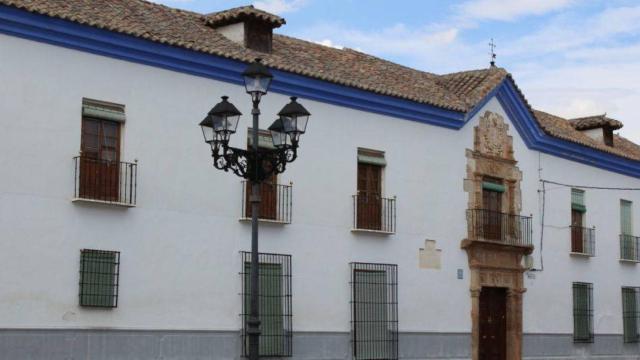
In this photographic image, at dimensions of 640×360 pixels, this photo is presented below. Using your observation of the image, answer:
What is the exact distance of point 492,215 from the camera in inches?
779

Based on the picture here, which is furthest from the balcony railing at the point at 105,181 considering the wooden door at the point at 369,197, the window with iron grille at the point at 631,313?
the window with iron grille at the point at 631,313

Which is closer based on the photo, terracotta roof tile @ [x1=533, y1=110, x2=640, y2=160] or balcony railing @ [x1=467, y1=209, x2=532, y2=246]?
balcony railing @ [x1=467, y1=209, x2=532, y2=246]

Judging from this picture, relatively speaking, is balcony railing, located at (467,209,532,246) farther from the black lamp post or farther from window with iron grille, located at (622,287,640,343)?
the black lamp post

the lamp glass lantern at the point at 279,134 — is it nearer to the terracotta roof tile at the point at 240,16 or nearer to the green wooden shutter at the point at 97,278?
the green wooden shutter at the point at 97,278

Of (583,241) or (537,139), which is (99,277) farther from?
(583,241)

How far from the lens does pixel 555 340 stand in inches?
832

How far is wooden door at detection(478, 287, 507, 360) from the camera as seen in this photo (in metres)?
19.7

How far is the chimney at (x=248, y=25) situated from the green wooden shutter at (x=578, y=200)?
805cm

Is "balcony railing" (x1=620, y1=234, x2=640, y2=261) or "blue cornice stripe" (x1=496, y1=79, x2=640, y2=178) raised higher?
"blue cornice stripe" (x1=496, y1=79, x2=640, y2=178)

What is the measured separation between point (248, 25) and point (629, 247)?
10.9m

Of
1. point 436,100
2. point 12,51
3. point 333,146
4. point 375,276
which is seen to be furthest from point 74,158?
point 436,100

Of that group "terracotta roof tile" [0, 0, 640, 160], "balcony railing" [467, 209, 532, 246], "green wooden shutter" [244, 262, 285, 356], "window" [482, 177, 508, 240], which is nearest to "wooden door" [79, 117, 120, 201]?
"terracotta roof tile" [0, 0, 640, 160]

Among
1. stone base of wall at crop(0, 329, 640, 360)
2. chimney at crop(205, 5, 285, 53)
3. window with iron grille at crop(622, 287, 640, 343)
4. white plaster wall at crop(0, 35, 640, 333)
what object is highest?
chimney at crop(205, 5, 285, 53)

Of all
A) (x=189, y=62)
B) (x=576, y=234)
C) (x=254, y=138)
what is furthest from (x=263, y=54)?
(x=576, y=234)
